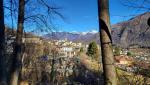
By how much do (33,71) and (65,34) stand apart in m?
2.91

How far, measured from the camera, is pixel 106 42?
618 centimetres

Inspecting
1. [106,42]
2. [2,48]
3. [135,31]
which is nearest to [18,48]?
[2,48]

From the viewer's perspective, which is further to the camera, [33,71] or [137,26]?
[33,71]

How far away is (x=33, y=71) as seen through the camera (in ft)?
55.0

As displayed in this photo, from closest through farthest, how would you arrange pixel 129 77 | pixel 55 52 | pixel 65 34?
pixel 129 77
pixel 65 34
pixel 55 52

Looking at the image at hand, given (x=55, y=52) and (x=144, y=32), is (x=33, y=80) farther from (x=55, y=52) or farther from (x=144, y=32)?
(x=144, y=32)

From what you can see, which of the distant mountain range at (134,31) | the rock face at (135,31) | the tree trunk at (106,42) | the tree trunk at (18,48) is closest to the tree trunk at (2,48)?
the tree trunk at (18,48)

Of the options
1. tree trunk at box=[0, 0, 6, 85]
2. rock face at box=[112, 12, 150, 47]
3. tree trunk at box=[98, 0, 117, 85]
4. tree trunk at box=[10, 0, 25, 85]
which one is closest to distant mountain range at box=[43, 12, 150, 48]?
rock face at box=[112, 12, 150, 47]

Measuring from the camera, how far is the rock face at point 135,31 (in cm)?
702

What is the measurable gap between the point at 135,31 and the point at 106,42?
185 cm

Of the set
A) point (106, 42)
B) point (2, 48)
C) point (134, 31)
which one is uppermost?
point (134, 31)

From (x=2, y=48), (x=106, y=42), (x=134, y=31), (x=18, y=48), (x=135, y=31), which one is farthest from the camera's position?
(x=18, y=48)

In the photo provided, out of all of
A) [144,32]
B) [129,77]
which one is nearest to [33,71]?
[129,77]

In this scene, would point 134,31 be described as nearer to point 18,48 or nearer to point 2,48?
point 2,48
